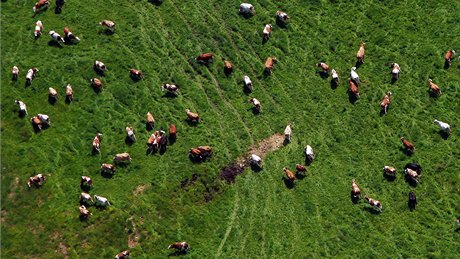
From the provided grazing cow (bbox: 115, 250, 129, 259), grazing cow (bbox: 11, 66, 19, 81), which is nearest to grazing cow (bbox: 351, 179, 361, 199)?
grazing cow (bbox: 115, 250, 129, 259)

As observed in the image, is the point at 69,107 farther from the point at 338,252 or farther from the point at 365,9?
the point at 365,9

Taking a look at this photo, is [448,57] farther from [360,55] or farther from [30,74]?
[30,74]

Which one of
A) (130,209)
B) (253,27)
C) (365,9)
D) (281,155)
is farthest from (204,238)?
(365,9)

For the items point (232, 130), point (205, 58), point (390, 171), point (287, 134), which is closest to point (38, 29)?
point (205, 58)

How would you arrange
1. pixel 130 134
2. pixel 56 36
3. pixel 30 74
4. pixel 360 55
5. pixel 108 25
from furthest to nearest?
pixel 360 55 < pixel 108 25 < pixel 56 36 < pixel 30 74 < pixel 130 134

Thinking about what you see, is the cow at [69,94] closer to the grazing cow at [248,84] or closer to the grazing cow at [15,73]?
the grazing cow at [15,73]

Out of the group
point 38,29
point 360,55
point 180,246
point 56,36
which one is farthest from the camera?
point 360,55

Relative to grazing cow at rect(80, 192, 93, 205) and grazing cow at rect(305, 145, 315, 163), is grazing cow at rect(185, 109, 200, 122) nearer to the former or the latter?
grazing cow at rect(305, 145, 315, 163)
